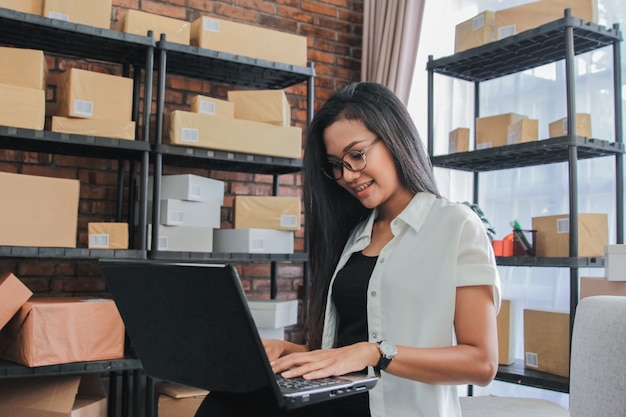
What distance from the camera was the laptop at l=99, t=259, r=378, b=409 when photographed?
0.93 meters

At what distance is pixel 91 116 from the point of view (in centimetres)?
252

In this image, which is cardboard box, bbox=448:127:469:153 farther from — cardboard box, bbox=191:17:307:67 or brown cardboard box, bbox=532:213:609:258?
cardboard box, bbox=191:17:307:67

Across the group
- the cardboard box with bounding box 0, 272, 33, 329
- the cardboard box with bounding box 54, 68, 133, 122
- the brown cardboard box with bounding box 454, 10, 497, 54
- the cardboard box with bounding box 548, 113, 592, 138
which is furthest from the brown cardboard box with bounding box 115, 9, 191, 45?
the cardboard box with bounding box 548, 113, 592, 138

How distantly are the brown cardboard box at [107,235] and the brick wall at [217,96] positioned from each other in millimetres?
340

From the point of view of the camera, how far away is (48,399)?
2.33m

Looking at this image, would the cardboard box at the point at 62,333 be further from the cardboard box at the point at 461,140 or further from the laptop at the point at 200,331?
the cardboard box at the point at 461,140

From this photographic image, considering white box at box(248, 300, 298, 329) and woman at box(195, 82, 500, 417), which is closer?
woman at box(195, 82, 500, 417)

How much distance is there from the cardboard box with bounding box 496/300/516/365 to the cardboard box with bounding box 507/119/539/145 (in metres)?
0.66

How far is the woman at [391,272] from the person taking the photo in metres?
1.31

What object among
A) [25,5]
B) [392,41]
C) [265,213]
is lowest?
[265,213]

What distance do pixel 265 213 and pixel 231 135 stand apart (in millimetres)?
377

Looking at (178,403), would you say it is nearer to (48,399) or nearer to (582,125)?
(48,399)

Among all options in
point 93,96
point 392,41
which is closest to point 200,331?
point 93,96

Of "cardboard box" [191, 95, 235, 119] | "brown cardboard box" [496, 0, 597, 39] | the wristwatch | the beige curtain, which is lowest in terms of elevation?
the wristwatch
